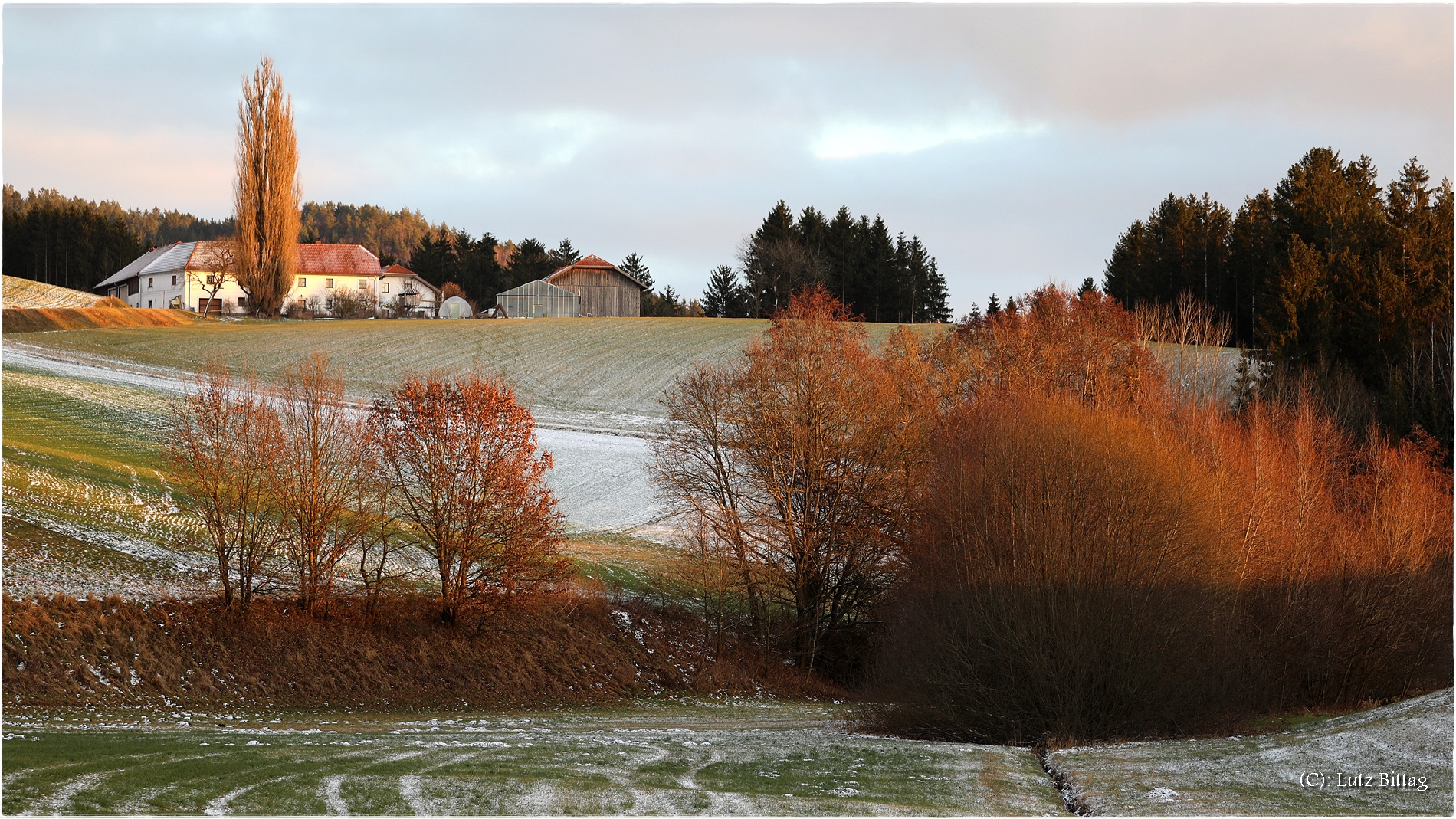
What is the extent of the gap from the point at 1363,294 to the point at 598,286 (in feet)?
241

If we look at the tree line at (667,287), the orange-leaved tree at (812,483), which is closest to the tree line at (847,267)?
the tree line at (667,287)

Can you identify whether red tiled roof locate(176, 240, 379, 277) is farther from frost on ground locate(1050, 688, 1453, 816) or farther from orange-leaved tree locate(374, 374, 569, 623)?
frost on ground locate(1050, 688, 1453, 816)

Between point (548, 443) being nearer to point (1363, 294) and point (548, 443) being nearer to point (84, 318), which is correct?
point (1363, 294)

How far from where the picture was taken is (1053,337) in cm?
4662

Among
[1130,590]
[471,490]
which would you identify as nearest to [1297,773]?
[1130,590]

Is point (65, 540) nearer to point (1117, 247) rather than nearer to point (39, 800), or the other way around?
point (39, 800)

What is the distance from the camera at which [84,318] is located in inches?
3282

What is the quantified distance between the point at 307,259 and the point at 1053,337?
106 meters

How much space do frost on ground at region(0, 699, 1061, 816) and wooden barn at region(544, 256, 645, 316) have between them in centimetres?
9058

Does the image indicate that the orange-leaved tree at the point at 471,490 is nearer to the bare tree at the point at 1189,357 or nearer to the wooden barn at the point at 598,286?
the bare tree at the point at 1189,357

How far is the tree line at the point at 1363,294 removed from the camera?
50875mm

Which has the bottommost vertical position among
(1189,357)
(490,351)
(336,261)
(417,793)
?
(417,793)

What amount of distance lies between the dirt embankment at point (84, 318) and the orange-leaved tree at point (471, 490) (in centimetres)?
5968

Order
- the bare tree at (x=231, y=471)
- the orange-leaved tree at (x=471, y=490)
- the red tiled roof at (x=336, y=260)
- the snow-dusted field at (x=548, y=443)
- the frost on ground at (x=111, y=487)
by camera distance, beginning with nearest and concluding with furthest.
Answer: the frost on ground at (x=111, y=487), the bare tree at (x=231, y=471), the orange-leaved tree at (x=471, y=490), the snow-dusted field at (x=548, y=443), the red tiled roof at (x=336, y=260)
